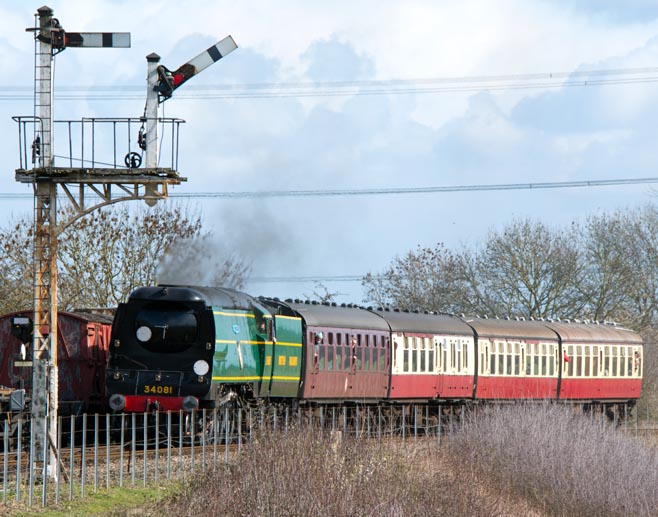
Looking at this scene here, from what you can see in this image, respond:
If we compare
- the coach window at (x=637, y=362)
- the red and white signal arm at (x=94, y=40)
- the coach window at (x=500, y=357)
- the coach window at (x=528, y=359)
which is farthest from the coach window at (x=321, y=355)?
the coach window at (x=637, y=362)

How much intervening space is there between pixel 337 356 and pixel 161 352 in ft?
19.1

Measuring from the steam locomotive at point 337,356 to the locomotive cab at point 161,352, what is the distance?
19 mm

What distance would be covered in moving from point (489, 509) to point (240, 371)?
6.55m

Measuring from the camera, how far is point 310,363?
1107 inches

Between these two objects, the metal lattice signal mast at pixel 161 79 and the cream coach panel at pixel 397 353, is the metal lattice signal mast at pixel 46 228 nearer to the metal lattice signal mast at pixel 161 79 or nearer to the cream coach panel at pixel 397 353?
the metal lattice signal mast at pixel 161 79

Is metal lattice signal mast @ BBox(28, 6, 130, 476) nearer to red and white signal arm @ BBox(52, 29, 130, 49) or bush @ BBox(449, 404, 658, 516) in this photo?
red and white signal arm @ BBox(52, 29, 130, 49)

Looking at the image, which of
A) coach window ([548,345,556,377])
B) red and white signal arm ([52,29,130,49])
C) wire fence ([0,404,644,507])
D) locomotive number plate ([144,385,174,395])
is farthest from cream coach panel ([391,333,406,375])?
red and white signal arm ([52,29,130,49])

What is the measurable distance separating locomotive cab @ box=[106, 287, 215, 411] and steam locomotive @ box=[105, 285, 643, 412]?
0.06ft

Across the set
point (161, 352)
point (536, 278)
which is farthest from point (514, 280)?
point (161, 352)

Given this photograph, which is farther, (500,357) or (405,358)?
(500,357)

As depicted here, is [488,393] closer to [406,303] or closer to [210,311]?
[210,311]

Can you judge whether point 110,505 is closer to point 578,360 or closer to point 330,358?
point 330,358

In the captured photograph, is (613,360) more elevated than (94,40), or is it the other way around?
(94,40)

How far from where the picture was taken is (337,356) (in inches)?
1158
